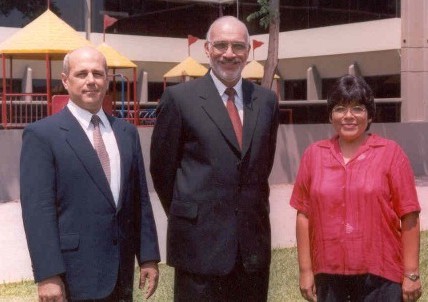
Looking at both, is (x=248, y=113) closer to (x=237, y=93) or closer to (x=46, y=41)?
(x=237, y=93)

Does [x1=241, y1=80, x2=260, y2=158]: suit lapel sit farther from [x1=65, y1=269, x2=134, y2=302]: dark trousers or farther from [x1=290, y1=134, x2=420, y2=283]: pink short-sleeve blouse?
[x1=65, y1=269, x2=134, y2=302]: dark trousers

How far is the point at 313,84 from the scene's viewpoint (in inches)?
1346

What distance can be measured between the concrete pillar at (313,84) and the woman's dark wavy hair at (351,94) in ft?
98.8

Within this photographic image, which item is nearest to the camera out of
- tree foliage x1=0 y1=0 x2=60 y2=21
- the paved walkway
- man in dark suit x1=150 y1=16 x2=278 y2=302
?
man in dark suit x1=150 y1=16 x2=278 y2=302

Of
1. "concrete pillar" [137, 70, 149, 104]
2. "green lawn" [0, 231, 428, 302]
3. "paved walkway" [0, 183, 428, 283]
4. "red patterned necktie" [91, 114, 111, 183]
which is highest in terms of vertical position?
"concrete pillar" [137, 70, 149, 104]

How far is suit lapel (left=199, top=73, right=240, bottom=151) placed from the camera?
4418 mm

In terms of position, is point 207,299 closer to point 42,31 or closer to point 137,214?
point 137,214

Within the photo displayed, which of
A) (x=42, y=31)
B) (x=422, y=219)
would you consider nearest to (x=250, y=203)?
(x=422, y=219)

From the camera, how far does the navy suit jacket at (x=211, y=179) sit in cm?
441

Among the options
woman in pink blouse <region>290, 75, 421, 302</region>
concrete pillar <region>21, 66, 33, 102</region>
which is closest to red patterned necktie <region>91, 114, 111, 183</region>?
woman in pink blouse <region>290, 75, 421, 302</region>

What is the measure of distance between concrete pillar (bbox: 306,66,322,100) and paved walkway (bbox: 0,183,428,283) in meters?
18.1

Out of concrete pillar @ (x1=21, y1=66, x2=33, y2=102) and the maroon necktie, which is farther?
concrete pillar @ (x1=21, y1=66, x2=33, y2=102)

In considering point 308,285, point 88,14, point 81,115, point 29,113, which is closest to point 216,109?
point 81,115

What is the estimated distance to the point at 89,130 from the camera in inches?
164
